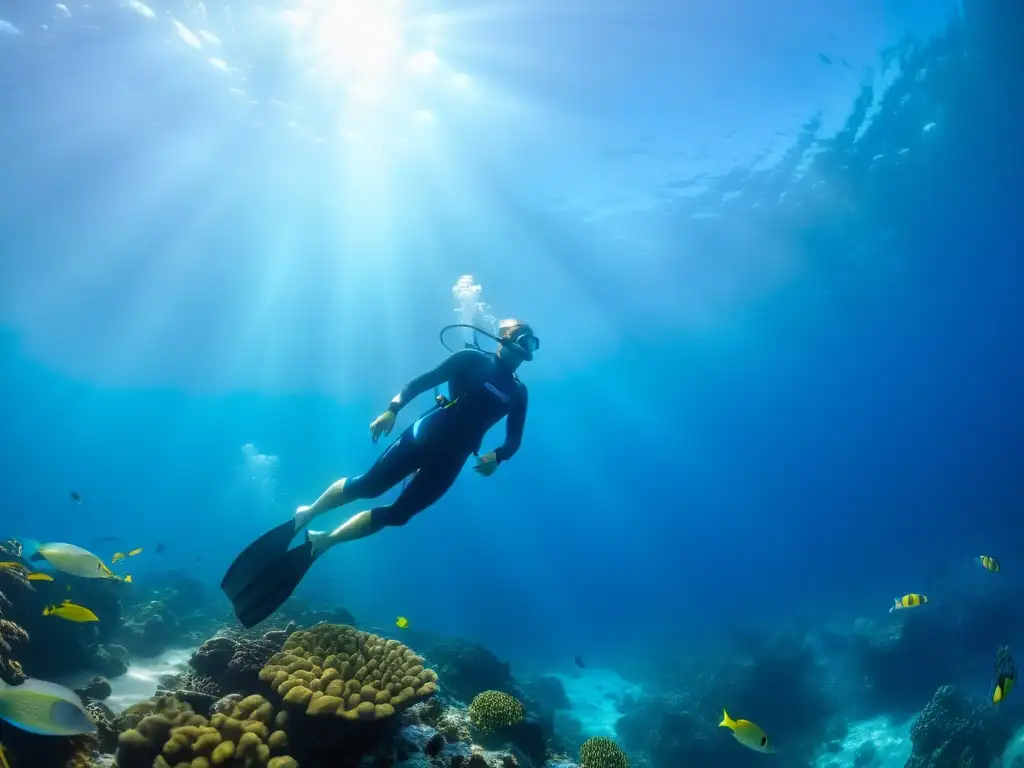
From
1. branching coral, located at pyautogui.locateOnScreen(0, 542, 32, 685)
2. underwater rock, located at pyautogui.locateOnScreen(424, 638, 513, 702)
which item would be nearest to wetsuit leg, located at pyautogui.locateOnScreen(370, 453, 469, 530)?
branching coral, located at pyautogui.locateOnScreen(0, 542, 32, 685)

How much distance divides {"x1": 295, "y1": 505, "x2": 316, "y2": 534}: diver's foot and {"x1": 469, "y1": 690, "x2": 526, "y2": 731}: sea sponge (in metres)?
2.78

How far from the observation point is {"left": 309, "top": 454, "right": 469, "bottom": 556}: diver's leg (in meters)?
5.04

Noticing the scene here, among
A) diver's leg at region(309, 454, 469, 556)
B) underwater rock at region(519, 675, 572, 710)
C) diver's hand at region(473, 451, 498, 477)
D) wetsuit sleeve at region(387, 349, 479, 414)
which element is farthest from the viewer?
underwater rock at region(519, 675, 572, 710)

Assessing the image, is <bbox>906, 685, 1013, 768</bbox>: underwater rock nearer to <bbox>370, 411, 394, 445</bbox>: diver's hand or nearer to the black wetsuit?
the black wetsuit

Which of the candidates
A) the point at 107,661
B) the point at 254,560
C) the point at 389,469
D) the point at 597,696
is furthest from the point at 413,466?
the point at 597,696

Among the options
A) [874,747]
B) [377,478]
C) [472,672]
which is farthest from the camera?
[874,747]

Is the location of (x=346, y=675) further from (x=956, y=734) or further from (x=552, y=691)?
(x=552, y=691)

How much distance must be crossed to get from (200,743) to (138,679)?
308 inches

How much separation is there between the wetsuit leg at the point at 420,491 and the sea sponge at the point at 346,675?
108cm

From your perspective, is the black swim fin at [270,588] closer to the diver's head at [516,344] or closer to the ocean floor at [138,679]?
the diver's head at [516,344]

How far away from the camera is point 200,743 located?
3.21 metres

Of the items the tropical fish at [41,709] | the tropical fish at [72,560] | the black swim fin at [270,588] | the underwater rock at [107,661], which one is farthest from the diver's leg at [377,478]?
the underwater rock at [107,661]

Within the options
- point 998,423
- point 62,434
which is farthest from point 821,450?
point 62,434

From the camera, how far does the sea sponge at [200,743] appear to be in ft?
10.4
